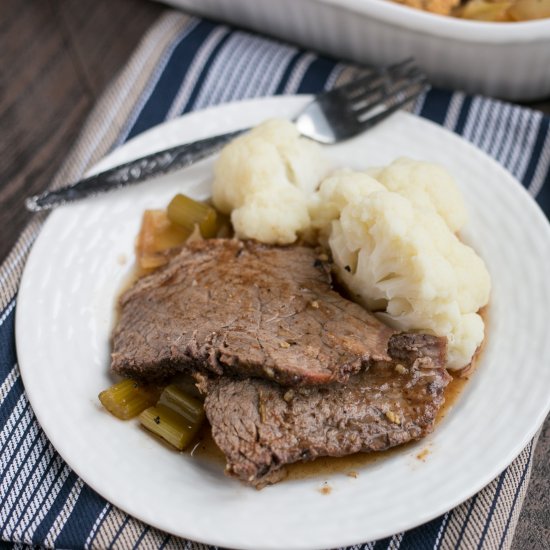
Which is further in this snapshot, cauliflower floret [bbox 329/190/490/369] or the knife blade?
the knife blade

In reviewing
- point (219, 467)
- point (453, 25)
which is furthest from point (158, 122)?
point (219, 467)

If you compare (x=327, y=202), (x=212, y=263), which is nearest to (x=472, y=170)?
(x=327, y=202)

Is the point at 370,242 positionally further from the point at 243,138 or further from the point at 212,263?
the point at 243,138

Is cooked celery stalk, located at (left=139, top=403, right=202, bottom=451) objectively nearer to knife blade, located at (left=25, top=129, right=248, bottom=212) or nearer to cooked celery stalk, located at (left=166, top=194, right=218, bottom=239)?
cooked celery stalk, located at (left=166, top=194, right=218, bottom=239)

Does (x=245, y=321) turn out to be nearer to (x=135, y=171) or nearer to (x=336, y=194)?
(x=336, y=194)

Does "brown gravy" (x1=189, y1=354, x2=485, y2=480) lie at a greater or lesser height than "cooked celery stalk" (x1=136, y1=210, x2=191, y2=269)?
lesser

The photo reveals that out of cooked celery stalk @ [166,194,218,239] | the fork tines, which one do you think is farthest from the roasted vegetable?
the fork tines
